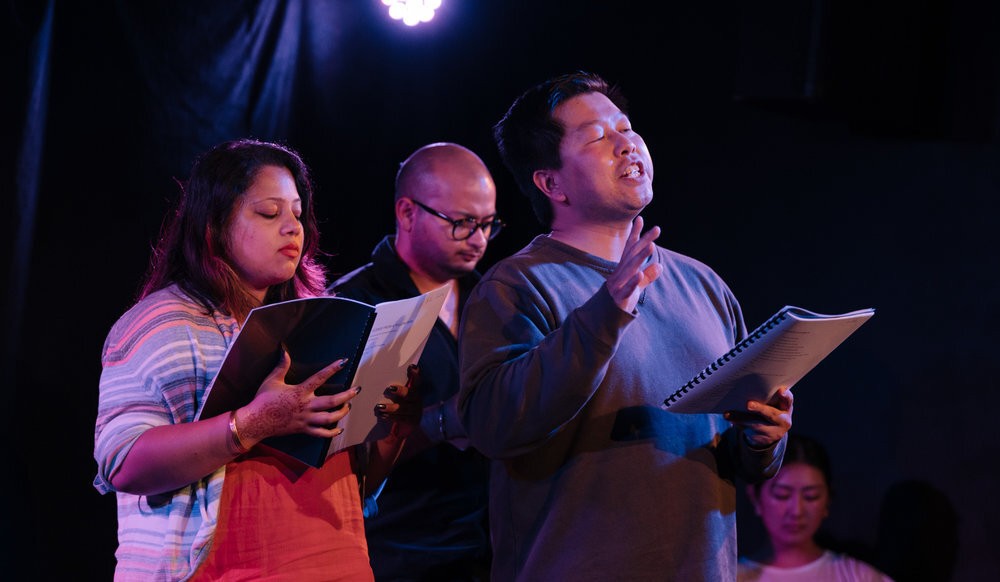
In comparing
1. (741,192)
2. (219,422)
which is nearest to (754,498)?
(741,192)

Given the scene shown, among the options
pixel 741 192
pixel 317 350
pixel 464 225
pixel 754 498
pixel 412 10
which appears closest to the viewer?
pixel 317 350

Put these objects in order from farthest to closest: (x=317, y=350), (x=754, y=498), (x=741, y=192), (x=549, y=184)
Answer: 1. (x=741, y=192)
2. (x=754, y=498)
3. (x=549, y=184)
4. (x=317, y=350)

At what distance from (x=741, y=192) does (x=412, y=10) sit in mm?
1468

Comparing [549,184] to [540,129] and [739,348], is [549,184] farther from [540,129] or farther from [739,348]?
[739,348]

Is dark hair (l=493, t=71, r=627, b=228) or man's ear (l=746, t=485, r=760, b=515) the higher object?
dark hair (l=493, t=71, r=627, b=228)

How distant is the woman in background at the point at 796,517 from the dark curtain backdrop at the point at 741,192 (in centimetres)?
10

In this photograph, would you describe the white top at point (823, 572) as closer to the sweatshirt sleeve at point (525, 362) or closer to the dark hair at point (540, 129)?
the dark hair at point (540, 129)

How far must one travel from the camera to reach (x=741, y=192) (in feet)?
11.2

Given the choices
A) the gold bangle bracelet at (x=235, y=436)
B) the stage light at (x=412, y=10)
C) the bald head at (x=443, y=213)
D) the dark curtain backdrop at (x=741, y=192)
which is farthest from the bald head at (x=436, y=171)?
the gold bangle bracelet at (x=235, y=436)

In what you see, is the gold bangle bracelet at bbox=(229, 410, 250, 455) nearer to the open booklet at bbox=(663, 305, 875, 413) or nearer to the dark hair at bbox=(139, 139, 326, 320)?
the dark hair at bbox=(139, 139, 326, 320)

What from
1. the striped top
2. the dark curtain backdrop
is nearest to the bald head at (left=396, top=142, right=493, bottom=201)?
the dark curtain backdrop

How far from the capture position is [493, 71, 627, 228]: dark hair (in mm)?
2099

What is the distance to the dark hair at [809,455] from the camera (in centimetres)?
313

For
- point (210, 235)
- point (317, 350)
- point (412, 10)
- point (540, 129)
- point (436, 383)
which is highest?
point (412, 10)
